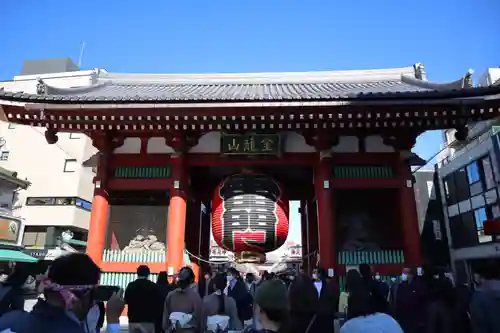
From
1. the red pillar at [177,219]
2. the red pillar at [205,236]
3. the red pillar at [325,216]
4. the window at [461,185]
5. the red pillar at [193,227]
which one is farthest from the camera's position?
the window at [461,185]

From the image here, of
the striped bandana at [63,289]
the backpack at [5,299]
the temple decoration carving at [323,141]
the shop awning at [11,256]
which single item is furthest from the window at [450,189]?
the shop awning at [11,256]

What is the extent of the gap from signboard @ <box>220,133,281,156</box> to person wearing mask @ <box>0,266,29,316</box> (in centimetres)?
626

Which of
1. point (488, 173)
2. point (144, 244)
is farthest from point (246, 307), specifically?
point (488, 173)

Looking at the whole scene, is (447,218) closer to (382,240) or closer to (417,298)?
(382,240)

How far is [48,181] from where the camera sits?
98.4ft

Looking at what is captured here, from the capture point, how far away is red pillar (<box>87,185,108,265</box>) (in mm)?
9195

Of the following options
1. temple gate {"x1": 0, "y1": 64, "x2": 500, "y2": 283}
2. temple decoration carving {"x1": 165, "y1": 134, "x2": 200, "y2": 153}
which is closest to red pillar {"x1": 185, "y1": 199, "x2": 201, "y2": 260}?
temple gate {"x1": 0, "y1": 64, "x2": 500, "y2": 283}

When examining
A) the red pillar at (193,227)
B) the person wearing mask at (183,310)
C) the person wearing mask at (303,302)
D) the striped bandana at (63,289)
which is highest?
the red pillar at (193,227)

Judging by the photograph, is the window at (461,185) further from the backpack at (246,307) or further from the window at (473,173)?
the backpack at (246,307)

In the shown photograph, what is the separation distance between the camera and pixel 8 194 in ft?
80.8

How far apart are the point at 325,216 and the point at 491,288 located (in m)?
5.73

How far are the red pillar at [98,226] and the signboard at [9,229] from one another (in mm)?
16605

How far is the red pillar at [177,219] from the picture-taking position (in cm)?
897

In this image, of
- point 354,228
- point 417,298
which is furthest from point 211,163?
point 417,298
